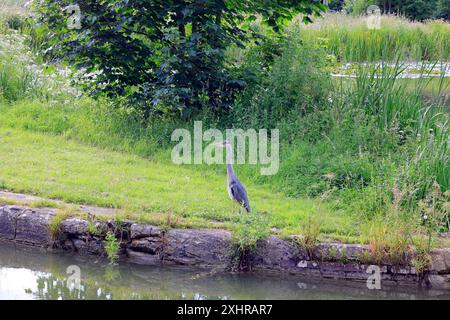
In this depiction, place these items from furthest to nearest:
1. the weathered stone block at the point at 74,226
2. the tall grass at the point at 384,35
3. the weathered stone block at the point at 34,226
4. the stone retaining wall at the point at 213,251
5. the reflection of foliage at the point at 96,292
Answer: the tall grass at the point at 384,35
the weathered stone block at the point at 34,226
the weathered stone block at the point at 74,226
the stone retaining wall at the point at 213,251
the reflection of foliage at the point at 96,292

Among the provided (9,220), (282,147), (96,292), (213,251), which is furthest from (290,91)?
(96,292)

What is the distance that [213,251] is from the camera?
713 centimetres

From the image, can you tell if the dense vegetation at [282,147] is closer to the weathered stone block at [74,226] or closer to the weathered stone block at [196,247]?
the weathered stone block at [196,247]

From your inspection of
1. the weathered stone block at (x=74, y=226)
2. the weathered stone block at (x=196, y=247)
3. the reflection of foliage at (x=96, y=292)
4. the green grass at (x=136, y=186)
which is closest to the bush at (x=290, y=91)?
the green grass at (x=136, y=186)

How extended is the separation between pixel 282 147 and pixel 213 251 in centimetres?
301

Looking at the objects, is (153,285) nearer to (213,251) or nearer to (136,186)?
(213,251)

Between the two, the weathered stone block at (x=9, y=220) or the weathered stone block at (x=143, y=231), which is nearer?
the weathered stone block at (x=143, y=231)

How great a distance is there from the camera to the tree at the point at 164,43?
1048cm

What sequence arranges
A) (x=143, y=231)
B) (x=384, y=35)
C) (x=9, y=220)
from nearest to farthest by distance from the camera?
1. (x=143, y=231)
2. (x=9, y=220)
3. (x=384, y=35)

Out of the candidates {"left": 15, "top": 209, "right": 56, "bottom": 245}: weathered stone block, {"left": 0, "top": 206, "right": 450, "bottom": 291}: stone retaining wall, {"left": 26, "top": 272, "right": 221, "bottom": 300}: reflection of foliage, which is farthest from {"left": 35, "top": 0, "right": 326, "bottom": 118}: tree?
{"left": 26, "top": 272, "right": 221, "bottom": 300}: reflection of foliage

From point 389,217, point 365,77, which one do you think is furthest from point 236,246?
point 365,77

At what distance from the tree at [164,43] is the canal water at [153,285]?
3.83 m

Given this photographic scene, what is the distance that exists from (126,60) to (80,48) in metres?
0.74

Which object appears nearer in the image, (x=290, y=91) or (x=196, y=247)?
(x=196, y=247)
